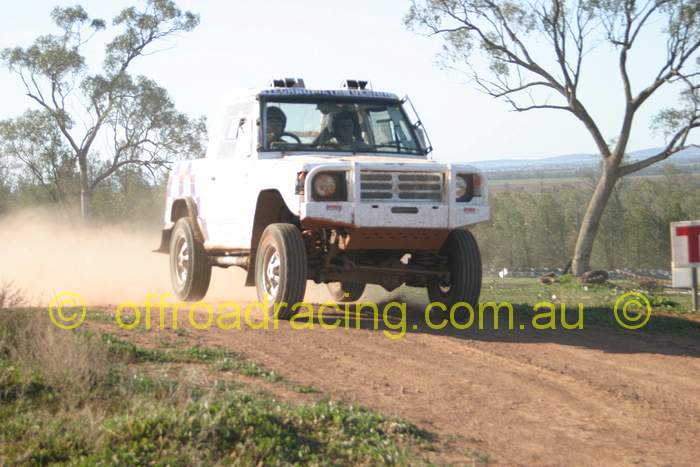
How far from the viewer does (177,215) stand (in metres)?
13.1

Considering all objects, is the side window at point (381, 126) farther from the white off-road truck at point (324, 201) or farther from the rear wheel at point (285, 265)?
the rear wheel at point (285, 265)

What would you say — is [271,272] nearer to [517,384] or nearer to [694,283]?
[517,384]

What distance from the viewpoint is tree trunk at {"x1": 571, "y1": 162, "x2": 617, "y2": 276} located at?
24984 mm

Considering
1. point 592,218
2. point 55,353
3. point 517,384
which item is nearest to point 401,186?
point 517,384

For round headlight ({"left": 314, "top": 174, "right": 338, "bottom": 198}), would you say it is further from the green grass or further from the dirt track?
the green grass

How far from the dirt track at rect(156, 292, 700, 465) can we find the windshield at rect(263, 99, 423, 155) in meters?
2.31

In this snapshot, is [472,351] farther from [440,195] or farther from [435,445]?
[435,445]

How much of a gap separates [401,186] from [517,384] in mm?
2938

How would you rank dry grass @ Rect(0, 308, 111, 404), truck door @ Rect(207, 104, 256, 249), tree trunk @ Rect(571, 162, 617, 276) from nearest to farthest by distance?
dry grass @ Rect(0, 308, 111, 404), truck door @ Rect(207, 104, 256, 249), tree trunk @ Rect(571, 162, 617, 276)

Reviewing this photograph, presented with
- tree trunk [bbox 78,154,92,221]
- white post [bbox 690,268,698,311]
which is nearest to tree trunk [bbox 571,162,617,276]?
white post [bbox 690,268,698,311]

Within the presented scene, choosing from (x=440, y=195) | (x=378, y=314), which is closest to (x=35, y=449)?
(x=440, y=195)

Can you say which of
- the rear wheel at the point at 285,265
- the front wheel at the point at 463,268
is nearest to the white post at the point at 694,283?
the front wheel at the point at 463,268

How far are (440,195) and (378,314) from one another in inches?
76.5

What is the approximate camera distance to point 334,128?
11.0m
